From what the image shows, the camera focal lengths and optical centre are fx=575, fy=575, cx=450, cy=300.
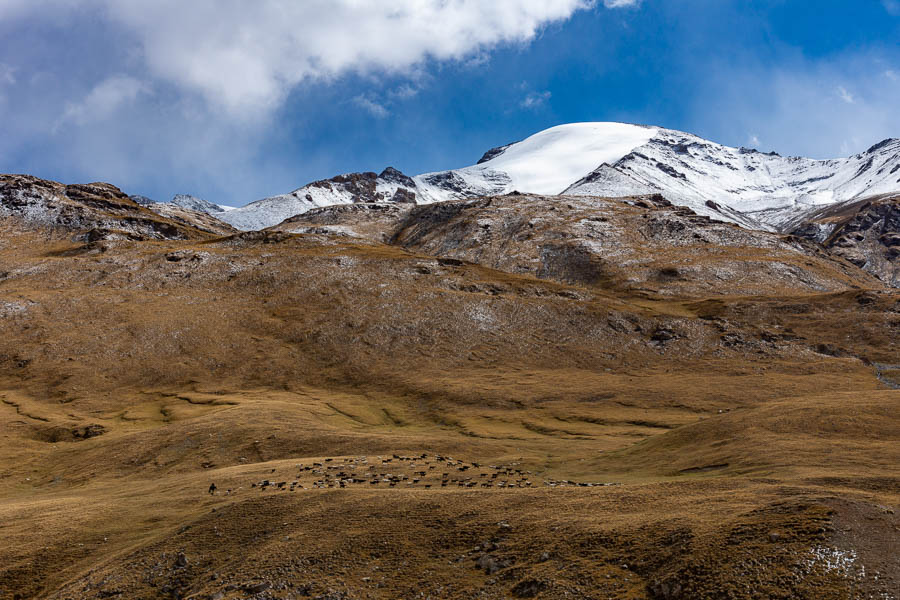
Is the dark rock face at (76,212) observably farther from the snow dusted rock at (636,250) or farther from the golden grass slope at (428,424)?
the snow dusted rock at (636,250)

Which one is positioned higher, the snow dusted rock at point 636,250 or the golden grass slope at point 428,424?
the snow dusted rock at point 636,250

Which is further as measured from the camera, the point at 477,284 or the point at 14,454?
the point at 477,284

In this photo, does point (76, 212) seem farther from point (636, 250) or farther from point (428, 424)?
point (636, 250)

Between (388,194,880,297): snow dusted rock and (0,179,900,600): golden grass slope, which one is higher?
(388,194,880,297): snow dusted rock

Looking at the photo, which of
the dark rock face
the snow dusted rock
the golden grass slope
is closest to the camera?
the golden grass slope

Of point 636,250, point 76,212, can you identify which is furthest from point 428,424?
point 76,212

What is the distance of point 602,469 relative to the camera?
37688 mm

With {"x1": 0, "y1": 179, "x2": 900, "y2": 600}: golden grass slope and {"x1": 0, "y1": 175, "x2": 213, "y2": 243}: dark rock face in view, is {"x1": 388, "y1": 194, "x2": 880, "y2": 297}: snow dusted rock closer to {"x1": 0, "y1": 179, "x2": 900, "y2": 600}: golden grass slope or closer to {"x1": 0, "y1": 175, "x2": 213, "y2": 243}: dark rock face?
{"x1": 0, "y1": 179, "x2": 900, "y2": 600}: golden grass slope

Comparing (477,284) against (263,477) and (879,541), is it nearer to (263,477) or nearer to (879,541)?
(263,477)

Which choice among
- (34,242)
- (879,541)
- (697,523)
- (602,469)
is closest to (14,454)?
(602,469)

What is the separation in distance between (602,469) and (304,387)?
160 feet

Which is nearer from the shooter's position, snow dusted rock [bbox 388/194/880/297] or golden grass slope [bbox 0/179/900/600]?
golden grass slope [bbox 0/179/900/600]

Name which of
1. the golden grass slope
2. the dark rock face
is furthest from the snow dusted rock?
the dark rock face

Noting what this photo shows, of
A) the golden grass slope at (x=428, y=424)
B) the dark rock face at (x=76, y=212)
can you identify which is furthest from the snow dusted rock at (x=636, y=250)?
the dark rock face at (x=76, y=212)
